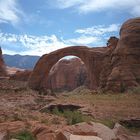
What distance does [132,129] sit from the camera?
10.7 meters

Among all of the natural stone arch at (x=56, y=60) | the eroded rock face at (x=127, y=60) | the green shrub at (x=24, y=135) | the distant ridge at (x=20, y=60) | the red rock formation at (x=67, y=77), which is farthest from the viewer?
the distant ridge at (x=20, y=60)

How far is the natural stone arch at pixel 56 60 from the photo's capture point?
128ft

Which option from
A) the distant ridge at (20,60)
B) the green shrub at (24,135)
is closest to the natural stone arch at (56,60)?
the green shrub at (24,135)

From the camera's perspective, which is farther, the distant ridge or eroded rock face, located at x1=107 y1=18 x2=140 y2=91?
the distant ridge

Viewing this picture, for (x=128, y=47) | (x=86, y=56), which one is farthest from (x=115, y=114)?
(x=86, y=56)

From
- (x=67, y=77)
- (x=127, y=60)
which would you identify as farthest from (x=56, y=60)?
(x=67, y=77)

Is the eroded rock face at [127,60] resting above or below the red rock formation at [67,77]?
above

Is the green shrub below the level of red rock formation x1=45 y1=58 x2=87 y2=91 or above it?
above

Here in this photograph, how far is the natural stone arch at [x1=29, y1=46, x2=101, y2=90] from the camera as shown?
38.9 metres

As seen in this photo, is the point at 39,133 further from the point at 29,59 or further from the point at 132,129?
the point at 29,59

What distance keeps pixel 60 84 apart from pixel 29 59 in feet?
331

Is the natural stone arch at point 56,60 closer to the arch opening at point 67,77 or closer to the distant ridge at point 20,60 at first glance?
the arch opening at point 67,77

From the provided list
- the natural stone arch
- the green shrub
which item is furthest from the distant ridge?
the green shrub

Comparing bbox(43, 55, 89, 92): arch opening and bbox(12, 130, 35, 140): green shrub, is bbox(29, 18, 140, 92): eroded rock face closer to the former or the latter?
bbox(12, 130, 35, 140): green shrub
